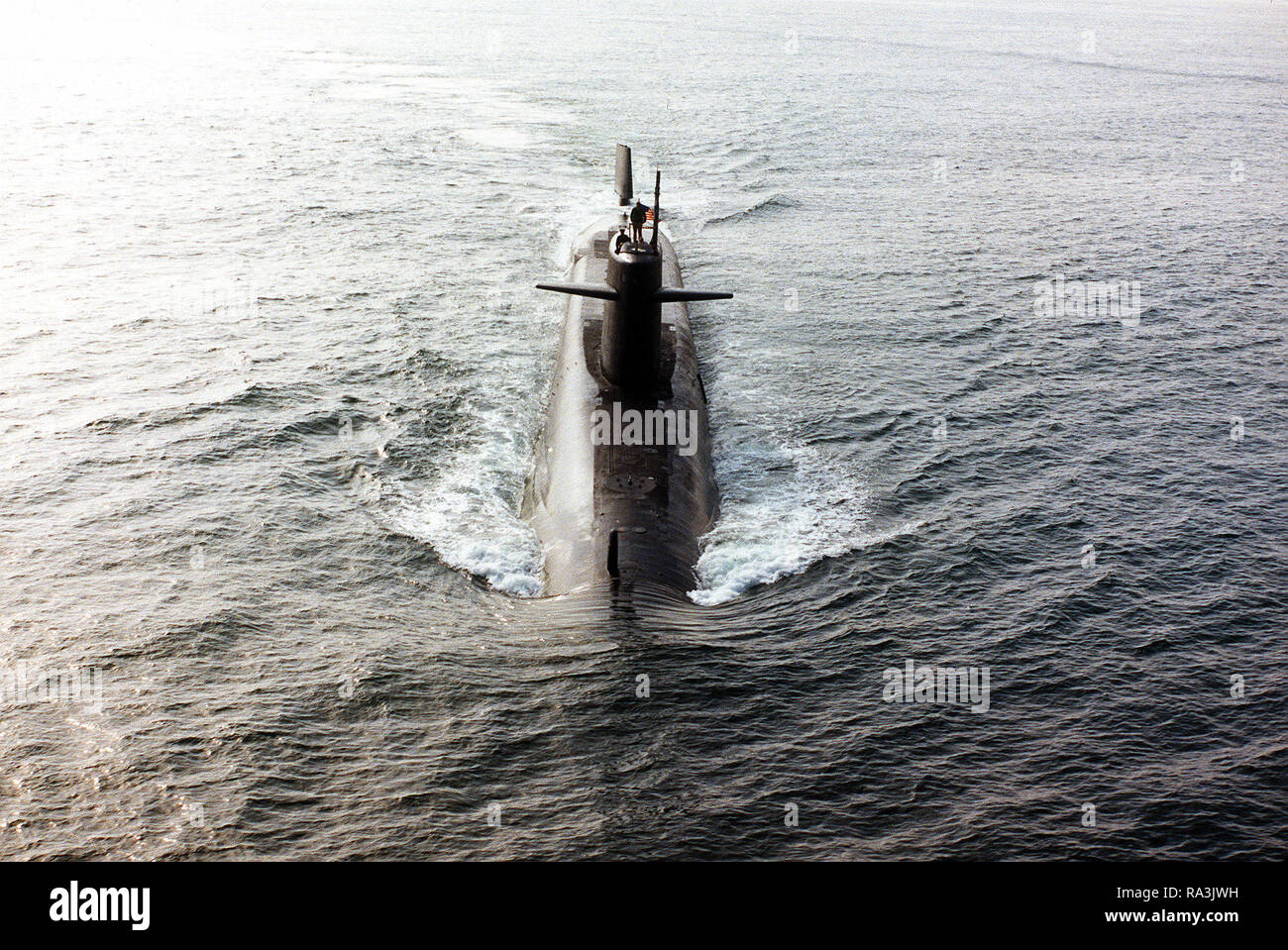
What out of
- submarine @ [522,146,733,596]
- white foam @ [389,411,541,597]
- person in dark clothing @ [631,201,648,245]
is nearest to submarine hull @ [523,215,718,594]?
submarine @ [522,146,733,596]

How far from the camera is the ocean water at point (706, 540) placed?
14977 mm

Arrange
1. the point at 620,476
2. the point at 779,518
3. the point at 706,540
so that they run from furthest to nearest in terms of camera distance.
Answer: the point at 779,518 → the point at 706,540 → the point at 620,476

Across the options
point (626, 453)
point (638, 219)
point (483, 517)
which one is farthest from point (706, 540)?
point (638, 219)

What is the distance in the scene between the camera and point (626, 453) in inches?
869

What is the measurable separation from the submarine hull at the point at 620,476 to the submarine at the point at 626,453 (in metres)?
0.03

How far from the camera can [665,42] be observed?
94750 mm

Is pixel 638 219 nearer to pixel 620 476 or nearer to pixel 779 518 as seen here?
pixel 620 476

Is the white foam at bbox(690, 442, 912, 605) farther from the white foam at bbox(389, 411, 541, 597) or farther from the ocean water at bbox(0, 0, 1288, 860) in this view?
the white foam at bbox(389, 411, 541, 597)

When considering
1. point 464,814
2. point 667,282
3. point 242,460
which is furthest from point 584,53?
point 464,814

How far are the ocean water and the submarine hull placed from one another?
665 millimetres

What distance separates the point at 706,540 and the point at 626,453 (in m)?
2.31

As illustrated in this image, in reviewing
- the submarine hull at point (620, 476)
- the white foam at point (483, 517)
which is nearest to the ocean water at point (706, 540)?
the white foam at point (483, 517)

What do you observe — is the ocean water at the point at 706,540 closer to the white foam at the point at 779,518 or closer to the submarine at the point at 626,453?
the white foam at the point at 779,518

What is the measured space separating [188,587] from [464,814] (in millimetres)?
7883
